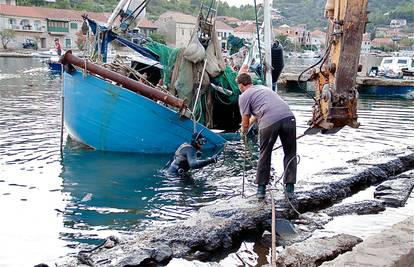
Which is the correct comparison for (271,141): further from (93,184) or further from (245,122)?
(93,184)

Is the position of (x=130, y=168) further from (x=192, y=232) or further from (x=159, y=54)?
(x=192, y=232)

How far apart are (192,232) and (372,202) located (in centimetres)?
316

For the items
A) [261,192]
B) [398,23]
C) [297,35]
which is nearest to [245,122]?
[261,192]

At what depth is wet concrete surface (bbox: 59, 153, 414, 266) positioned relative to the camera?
5613 millimetres

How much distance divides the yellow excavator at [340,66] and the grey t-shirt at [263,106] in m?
0.53

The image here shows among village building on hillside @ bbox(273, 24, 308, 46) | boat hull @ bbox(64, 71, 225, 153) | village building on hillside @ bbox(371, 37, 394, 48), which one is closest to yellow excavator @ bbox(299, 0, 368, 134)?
boat hull @ bbox(64, 71, 225, 153)

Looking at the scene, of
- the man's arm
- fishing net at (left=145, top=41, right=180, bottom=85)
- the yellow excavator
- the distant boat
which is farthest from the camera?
the distant boat

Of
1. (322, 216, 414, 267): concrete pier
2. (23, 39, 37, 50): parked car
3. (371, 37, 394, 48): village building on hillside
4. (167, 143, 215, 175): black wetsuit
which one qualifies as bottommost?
(23, 39, 37, 50): parked car

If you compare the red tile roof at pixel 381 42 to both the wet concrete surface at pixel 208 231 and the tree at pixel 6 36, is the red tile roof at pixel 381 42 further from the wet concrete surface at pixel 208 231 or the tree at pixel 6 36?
the wet concrete surface at pixel 208 231

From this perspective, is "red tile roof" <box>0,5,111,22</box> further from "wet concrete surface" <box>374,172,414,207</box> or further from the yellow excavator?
the yellow excavator

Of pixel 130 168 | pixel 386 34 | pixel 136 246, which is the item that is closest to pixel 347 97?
pixel 136 246

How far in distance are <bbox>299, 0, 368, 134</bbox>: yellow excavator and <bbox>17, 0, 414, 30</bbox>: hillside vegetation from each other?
266 ft

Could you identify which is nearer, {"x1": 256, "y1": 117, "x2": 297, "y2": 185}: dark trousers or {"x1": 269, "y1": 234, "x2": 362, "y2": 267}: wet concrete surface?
{"x1": 269, "y1": 234, "x2": 362, "y2": 267}: wet concrete surface

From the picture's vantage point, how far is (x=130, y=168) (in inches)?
441
